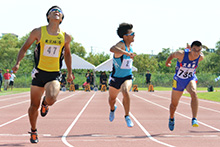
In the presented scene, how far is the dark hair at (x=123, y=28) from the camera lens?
6820 mm

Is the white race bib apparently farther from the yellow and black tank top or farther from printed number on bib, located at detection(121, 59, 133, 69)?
the yellow and black tank top

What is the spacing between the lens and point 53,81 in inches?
227

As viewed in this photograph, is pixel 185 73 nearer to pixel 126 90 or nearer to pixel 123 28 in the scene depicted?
pixel 126 90

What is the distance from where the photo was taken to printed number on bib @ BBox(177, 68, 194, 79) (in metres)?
7.19

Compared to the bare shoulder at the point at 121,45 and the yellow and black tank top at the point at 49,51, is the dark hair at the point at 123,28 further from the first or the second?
the yellow and black tank top at the point at 49,51

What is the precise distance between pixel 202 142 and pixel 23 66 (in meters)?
53.0

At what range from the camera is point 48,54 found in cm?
571

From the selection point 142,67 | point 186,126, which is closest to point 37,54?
point 186,126

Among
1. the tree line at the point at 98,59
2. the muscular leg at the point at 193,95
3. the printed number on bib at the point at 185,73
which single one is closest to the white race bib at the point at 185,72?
the printed number on bib at the point at 185,73

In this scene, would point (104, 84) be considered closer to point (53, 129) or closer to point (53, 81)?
point (53, 129)

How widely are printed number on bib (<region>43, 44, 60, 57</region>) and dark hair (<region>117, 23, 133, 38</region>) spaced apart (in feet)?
5.24

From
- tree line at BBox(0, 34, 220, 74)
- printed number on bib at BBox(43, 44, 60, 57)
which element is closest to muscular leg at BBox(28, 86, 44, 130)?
printed number on bib at BBox(43, 44, 60, 57)

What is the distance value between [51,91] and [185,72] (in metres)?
2.97

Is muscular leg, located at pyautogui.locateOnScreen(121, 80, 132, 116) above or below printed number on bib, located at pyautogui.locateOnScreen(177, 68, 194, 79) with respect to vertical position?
below
